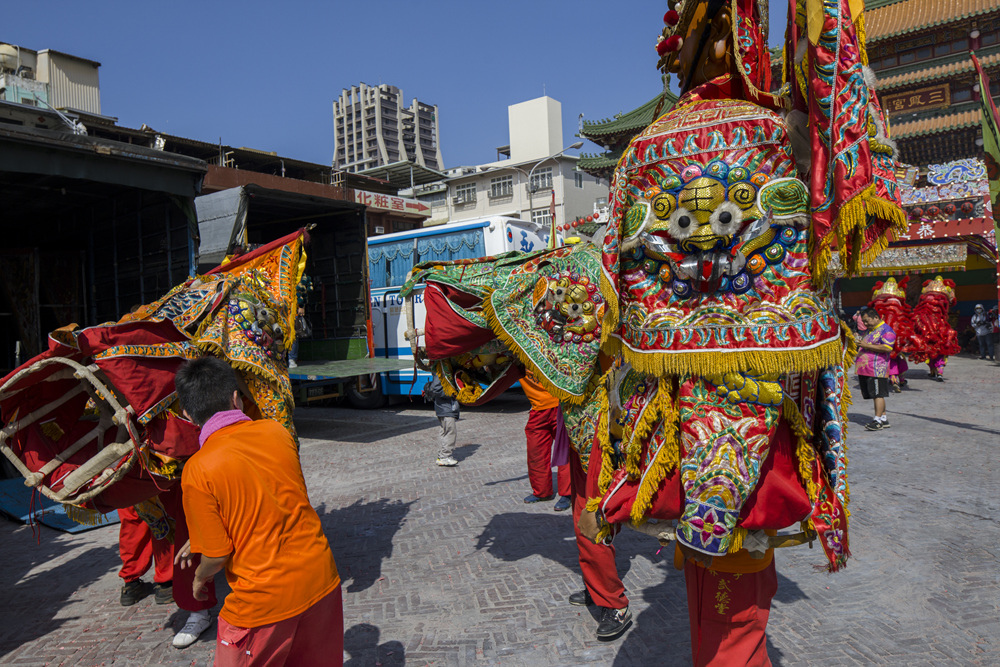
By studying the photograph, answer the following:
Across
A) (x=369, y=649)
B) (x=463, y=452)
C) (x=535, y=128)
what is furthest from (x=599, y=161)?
(x=369, y=649)

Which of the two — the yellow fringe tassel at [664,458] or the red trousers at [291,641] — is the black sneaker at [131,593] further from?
the yellow fringe tassel at [664,458]

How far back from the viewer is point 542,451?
6.00 metres

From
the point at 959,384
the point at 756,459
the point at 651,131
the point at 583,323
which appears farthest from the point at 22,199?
the point at 959,384

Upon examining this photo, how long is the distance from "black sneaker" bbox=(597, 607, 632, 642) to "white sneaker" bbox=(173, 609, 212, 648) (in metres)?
2.52

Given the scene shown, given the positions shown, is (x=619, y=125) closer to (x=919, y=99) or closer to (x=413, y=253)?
(x=919, y=99)

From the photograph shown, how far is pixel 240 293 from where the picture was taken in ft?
13.8

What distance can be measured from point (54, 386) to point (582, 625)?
3522mm

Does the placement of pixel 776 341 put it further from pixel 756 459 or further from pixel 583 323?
pixel 583 323

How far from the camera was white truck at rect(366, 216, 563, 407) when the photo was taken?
12.7 m

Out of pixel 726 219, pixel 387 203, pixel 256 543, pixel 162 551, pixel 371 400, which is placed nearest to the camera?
pixel 726 219

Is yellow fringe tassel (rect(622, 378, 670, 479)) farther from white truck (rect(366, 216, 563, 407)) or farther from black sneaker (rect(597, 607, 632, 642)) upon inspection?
white truck (rect(366, 216, 563, 407))

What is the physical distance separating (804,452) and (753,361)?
44cm

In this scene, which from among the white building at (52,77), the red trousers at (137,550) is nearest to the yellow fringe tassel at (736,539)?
the red trousers at (137,550)

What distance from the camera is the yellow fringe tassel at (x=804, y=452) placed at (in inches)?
84.7
